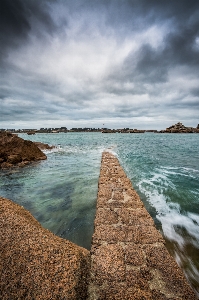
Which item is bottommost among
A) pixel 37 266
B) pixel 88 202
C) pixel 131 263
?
pixel 88 202

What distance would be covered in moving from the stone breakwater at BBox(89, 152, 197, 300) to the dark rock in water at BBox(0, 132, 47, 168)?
1022cm

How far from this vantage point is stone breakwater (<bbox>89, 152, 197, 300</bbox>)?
183 cm

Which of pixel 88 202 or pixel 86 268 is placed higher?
pixel 86 268

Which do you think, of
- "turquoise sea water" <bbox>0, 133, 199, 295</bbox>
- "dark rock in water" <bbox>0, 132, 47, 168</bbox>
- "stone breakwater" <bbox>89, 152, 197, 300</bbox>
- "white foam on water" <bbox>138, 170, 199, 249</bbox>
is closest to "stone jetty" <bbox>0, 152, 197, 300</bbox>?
"stone breakwater" <bbox>89, 152, 197, 300</bbox>

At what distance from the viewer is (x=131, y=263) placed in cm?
223

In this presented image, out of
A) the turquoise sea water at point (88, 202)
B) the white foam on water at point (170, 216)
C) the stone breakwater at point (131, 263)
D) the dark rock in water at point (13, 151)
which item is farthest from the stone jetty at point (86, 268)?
the dark rock in water at point (13, 151)

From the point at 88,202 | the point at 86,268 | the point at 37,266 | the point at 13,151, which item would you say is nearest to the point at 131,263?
the point at 86,268

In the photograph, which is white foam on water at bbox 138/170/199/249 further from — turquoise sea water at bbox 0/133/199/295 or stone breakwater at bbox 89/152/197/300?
stone breakwater at bbox 89/152/197/300

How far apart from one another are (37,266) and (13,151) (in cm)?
1202

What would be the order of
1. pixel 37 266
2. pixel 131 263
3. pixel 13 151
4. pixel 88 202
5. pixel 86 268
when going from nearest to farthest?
pixel 37 266 < pixel 86 268 < pixel 131 263 < pixel 88 202 < pixel 13 151

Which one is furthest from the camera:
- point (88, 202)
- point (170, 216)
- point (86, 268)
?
point (88, 202)

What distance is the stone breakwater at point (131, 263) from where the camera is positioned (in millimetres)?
1832

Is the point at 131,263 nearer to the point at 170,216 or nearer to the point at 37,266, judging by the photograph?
the point at 37,266

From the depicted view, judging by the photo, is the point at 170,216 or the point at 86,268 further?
the point at 170,216
